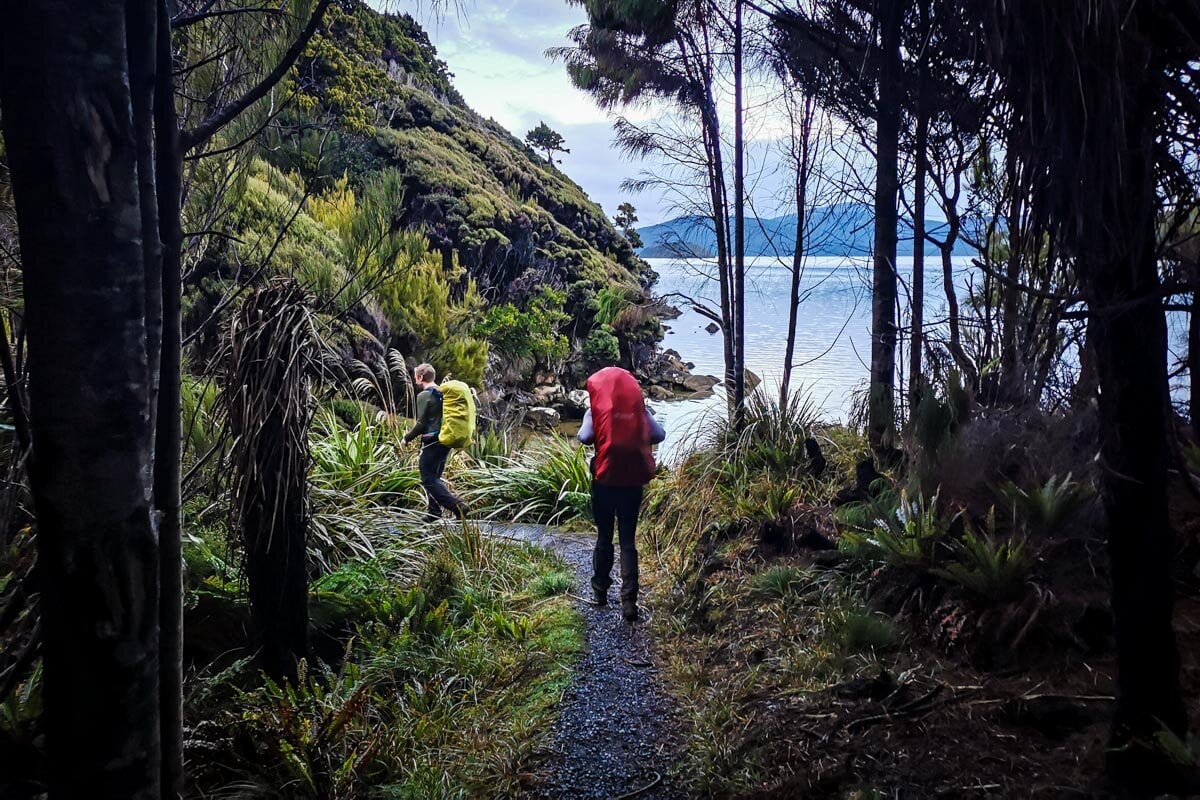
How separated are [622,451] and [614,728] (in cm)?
193

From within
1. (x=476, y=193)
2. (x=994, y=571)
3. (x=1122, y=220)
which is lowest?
(x=994, y=571)

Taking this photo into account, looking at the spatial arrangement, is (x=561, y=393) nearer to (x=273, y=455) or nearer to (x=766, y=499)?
(x=766, y=499)

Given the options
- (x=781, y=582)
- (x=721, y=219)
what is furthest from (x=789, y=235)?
(x=781, y=582)

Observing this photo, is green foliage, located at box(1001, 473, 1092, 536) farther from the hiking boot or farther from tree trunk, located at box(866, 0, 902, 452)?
the hiking boot

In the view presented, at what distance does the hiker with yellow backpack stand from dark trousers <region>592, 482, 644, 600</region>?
2418 mm

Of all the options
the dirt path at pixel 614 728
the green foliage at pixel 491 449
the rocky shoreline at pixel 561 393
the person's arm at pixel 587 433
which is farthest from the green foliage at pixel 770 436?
the rocky shoreline at pixel 561 393

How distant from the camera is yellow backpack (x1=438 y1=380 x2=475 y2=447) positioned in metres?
A: 7.46

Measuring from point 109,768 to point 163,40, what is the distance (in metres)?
1.92

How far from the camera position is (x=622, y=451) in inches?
203

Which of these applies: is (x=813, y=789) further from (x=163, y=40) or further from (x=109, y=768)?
(x=163, y=40)

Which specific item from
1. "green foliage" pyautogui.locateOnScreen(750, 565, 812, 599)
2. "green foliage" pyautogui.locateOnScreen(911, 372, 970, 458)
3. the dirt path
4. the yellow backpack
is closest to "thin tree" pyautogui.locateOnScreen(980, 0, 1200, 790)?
the dirt path

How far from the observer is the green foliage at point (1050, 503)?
383 cm

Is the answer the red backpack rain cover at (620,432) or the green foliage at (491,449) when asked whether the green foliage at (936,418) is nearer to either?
the red backpack rain cover at (620,432)

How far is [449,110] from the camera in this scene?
29.9 m
